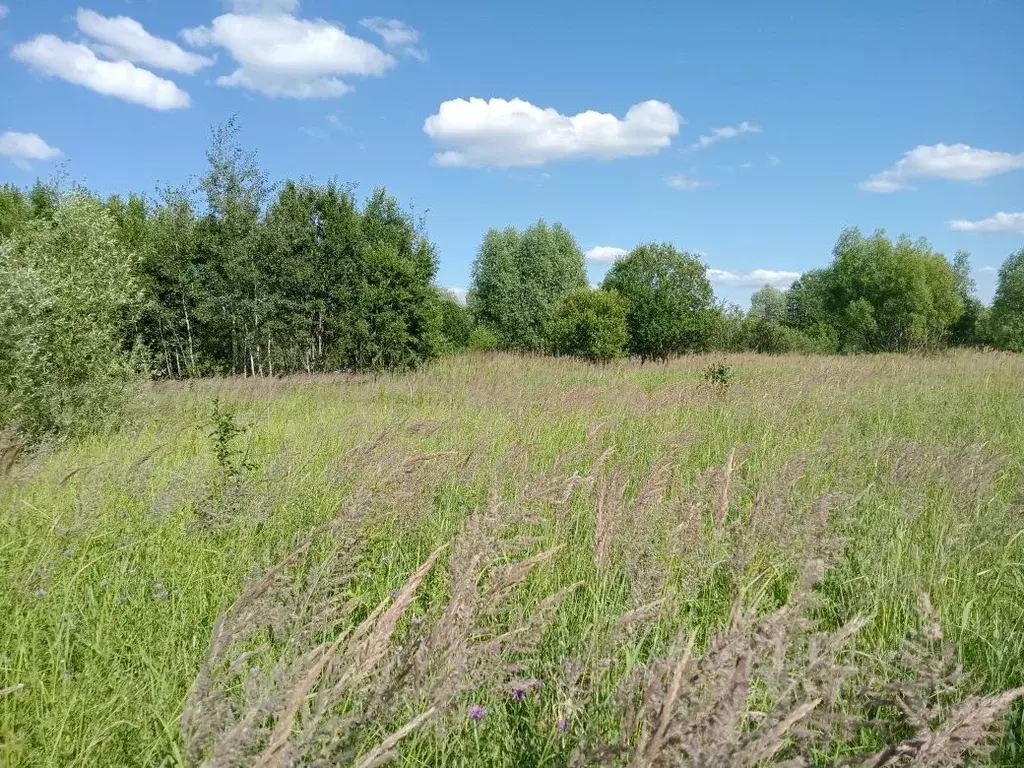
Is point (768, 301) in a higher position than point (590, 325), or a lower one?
higher

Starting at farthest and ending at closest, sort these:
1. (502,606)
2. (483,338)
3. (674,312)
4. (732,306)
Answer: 1. (483,338)
2. (732,306)
3. (674,312)
4. (502,606)

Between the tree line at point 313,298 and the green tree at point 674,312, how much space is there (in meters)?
0.10

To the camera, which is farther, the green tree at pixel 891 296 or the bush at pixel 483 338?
the green tree at pixel 891 296

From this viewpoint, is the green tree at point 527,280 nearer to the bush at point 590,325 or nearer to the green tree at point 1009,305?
the bush at point 590,325

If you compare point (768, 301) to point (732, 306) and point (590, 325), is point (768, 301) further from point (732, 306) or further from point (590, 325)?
point (590, 325)

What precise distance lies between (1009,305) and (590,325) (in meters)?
42.8

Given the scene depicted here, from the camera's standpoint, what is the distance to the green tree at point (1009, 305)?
4838 centimetres

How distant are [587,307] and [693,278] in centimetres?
1014

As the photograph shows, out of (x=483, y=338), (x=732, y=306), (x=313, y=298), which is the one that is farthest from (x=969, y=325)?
(x=313, y=298)

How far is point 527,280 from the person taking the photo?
5281 cm

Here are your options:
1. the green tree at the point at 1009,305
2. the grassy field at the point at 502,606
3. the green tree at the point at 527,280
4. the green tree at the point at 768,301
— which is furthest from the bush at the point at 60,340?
the green tree at the point at 768,301

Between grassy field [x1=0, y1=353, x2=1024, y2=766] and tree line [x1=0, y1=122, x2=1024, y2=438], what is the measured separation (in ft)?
15.0

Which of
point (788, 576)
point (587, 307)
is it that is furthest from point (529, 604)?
point (587, 307)

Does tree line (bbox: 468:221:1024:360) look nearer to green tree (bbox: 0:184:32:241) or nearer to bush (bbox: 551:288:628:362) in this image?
bush (bbox: 551:288:628:362)
